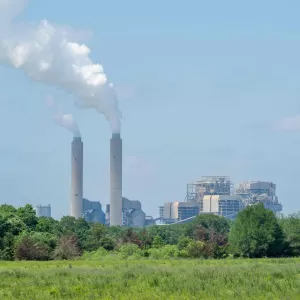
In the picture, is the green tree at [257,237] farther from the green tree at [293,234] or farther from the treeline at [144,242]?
the green tree at [293,234]

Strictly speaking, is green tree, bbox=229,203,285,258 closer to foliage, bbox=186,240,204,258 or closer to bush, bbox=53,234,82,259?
foliage, bbox=186,240,204,258

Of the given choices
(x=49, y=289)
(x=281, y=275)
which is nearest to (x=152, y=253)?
(x=281, y=275)

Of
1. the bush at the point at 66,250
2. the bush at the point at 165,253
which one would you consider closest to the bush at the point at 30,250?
the bush at the point at 66,250

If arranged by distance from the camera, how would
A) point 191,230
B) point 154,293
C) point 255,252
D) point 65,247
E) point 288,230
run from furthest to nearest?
point 191,230, point 288,230, point 255,252, point 65,247, point 154,293

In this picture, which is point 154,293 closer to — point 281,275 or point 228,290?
point 228,290

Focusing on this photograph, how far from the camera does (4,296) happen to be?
28.0 meters

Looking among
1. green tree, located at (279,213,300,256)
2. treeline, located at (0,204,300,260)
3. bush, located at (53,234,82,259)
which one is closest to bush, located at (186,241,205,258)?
treeline, located at (0,204,300,260)

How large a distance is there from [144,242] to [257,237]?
15.2 m

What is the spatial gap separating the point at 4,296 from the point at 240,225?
54322mm

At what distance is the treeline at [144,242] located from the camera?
6788 cm

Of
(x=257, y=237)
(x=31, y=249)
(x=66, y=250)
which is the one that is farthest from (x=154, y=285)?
(x=257, y=237)

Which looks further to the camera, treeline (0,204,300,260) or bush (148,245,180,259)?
bush (148,245,180,259)

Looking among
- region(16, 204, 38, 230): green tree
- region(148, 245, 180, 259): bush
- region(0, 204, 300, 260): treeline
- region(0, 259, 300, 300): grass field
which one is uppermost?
region(16, 204, 38, 230): green tree

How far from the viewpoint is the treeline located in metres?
67.9
